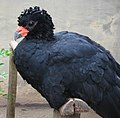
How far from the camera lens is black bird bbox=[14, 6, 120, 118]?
2.47 m

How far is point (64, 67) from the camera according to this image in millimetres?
2496

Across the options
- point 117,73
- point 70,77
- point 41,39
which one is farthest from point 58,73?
point 117,73

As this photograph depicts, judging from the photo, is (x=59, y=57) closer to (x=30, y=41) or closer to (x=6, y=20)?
(x=30, y=41)

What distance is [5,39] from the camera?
17.3 feet

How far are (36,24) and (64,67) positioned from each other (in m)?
0.37

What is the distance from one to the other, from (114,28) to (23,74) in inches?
118

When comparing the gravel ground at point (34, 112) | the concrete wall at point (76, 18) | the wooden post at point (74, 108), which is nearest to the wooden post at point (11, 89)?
the wooden post at point (74, 108)

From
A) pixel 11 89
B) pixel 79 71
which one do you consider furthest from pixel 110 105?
pixel 11 89

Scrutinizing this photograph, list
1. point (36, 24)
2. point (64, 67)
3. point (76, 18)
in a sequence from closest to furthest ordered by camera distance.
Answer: point (64, 67) → point (36, 24) → point (76, 18)

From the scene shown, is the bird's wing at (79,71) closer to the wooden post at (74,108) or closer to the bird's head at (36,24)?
the bird's head at (36,24)

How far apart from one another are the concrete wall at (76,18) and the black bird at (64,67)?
2546 mm

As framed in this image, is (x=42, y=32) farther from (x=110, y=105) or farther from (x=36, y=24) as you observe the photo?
(x=110, y=105)

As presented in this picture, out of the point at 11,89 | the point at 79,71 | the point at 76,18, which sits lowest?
the point at 79,71

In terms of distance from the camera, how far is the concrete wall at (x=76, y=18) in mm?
5211
